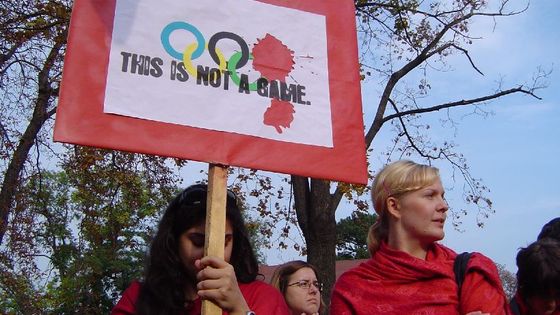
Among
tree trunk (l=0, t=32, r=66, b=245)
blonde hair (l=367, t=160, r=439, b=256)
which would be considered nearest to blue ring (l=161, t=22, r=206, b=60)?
blonde hair (l=367, t=160, r=439, b=256)

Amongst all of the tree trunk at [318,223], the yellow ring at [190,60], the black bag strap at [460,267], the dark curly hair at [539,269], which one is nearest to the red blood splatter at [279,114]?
the yellow ring at [190,60]

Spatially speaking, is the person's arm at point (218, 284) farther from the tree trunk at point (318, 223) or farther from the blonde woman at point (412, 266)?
the tree trunk at point (318, 223)

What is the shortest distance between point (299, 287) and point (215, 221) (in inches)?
83.0

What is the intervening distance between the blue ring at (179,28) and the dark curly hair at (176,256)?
1.64 ft

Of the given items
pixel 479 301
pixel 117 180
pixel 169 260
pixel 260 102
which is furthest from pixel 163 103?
pixel 117 180

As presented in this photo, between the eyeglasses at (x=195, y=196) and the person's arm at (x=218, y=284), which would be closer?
the person's arm at (x=218, y=284)

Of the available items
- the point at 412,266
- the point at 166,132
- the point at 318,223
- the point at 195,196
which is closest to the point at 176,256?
the point at 195,196

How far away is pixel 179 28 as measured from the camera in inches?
92.6

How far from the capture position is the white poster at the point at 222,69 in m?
2.25

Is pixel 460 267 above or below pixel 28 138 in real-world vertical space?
below

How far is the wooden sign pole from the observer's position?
6.49 ft

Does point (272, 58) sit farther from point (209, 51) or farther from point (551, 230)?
point (551, 230)

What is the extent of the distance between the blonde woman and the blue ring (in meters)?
0.98

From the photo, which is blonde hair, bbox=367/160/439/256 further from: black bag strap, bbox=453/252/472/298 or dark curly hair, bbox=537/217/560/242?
dark curly hair, bbox=537/217/560/242
